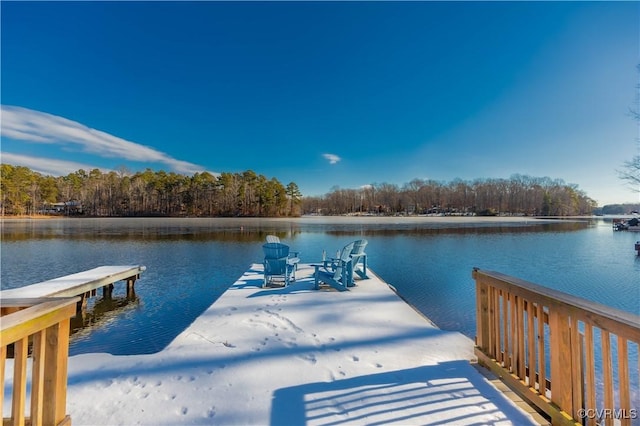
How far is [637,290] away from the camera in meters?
7.03

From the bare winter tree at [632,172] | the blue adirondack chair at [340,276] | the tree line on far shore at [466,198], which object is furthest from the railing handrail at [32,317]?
the tree line on far shore at [466,198]

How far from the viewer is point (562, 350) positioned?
5.39 feet

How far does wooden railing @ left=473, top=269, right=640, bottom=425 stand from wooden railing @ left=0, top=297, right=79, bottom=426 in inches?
103

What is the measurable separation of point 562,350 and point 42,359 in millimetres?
2838

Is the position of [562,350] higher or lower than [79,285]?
higher

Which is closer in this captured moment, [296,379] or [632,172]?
[296,379]

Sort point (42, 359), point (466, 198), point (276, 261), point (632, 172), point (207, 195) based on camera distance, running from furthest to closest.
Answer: point (466, 198), point (207, 195), point (632, 172), point (276, 261), point (42, 359)

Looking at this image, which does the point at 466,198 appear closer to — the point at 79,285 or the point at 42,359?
the point at 79,285

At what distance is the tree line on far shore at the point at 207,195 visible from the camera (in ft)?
173

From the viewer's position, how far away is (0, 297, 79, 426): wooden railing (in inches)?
52.2

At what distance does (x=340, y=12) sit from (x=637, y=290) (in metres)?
14.8

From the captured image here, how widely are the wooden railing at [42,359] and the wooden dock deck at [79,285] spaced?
391cm

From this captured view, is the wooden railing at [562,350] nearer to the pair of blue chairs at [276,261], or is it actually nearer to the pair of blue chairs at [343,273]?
the pair of blue chairs at [343,273]

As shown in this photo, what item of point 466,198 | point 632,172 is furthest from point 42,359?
point 466,198
